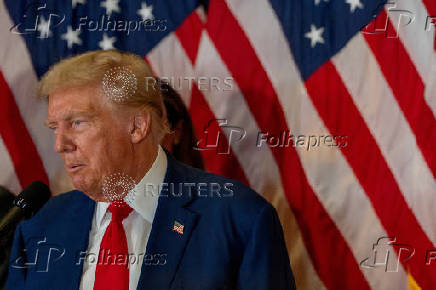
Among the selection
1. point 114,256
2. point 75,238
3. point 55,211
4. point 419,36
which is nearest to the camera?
point 114,256

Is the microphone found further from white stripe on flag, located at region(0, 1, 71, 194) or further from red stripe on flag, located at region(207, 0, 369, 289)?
red stripe on flag, located at region(207, 0, 369, 289)

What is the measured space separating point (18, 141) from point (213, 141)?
0.75m

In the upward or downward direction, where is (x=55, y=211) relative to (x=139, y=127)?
downward

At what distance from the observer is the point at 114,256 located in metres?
1.64

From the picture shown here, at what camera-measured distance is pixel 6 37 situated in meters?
2.34

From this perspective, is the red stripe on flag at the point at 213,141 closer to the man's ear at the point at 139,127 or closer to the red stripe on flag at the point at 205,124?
the red stripe on flag at the point at 205,124

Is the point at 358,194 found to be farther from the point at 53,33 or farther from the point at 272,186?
the point at 53,33

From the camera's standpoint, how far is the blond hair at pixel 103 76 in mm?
1666

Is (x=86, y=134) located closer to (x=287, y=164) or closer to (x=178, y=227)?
(x=178, y=227)

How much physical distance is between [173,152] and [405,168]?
859 millimetres

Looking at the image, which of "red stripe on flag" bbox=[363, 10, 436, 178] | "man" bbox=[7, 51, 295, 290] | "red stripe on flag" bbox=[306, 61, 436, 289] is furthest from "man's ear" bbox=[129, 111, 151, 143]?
"red stripe on flag" bbox=[363, 10, 436, 178]

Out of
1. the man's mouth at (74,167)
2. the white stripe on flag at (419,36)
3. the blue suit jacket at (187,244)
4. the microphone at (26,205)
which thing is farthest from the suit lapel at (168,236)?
the white stripe on flag at (419,36)

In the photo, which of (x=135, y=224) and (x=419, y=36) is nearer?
(x=135, y=224)

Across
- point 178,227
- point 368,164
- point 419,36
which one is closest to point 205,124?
point 368,164
